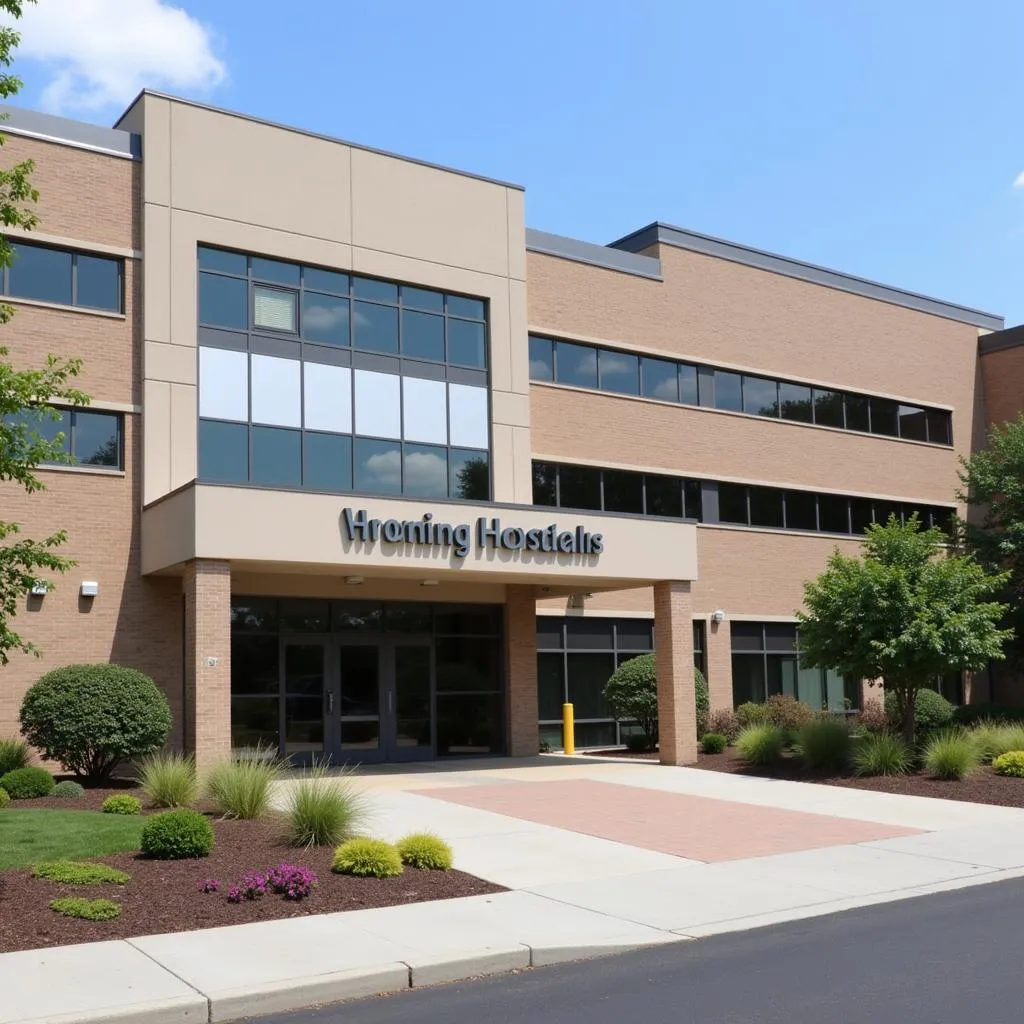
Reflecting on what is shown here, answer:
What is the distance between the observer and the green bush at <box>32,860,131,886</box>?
11414 mm

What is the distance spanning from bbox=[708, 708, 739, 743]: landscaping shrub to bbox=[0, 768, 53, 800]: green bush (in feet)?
52.5

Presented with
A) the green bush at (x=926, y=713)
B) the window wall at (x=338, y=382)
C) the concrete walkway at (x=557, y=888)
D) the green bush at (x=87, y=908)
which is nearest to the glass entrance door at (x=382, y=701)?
the window wall at (x=338, y=382)

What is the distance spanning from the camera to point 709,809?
58.6ft

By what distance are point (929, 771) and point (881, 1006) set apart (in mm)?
14438

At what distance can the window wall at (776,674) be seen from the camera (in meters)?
32.2

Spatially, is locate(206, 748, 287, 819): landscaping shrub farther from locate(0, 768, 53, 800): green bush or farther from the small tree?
the small tree

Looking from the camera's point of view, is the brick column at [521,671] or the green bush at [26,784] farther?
the brick column at [521,671]

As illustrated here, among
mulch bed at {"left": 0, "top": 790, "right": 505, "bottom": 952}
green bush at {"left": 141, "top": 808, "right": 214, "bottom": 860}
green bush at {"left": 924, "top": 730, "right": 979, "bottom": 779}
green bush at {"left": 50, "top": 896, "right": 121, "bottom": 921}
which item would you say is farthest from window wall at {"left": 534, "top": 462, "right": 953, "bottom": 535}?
green bush at {"left": 50, "top": 896, "right": 121, "bottom": 921}

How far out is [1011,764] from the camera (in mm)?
20875

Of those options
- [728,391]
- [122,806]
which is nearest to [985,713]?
[728,391]

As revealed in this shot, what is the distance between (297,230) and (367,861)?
15929 mm

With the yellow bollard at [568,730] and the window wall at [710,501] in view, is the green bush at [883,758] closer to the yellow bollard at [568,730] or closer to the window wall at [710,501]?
the yellow bollard at [568,730]

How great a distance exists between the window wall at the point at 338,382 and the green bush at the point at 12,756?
5.95 meters

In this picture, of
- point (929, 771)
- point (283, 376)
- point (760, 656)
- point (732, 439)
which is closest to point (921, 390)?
point (732, 439)
